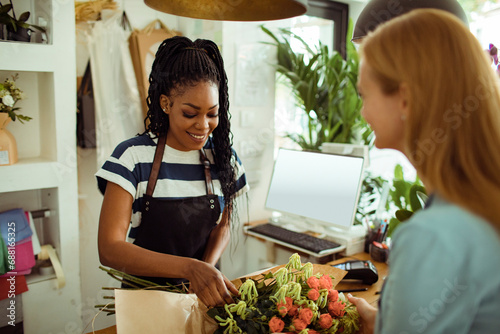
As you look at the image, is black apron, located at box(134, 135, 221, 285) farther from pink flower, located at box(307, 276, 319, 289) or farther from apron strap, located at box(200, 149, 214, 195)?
pink flower, located at box(307, 276, 319, 289)

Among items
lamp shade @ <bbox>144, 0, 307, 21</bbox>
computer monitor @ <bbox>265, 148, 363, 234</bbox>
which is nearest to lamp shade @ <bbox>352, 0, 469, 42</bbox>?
lamp shade @ <bbox>144, 0, 307, 21</bbox>

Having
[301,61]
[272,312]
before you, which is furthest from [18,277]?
[301,61]

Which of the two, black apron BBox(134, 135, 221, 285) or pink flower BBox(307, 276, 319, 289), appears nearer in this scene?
pink flower BBox(307, 276, 319, 289)

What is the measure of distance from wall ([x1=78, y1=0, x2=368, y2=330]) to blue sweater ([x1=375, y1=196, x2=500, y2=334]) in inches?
67.9

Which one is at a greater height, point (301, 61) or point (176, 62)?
point (301, 61)

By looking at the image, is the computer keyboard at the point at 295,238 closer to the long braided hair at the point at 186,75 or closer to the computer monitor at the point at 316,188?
the computer monitor at the point at 316,188

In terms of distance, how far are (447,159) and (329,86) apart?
205 cm

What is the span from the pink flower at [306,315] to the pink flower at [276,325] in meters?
0.05

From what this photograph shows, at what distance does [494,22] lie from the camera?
8.07ft

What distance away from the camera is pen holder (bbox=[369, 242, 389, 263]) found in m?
1.94

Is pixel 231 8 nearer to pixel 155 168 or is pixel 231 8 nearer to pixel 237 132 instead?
pixel 155 168

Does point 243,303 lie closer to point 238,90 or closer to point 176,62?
point 176,62

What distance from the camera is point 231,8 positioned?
3.48 feet

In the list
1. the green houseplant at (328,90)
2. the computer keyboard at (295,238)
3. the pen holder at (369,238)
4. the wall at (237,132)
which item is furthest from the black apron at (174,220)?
the green houseplant at (328,90)
